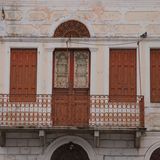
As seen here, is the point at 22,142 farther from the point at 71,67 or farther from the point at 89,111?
the point at 71,67

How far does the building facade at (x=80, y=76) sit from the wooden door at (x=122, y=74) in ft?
0.11

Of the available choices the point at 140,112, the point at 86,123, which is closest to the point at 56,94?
the point at 86,123

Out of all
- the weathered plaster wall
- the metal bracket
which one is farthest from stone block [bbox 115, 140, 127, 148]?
the weathered plaster wall

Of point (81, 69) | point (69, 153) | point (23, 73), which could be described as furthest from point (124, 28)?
point (69, 153)

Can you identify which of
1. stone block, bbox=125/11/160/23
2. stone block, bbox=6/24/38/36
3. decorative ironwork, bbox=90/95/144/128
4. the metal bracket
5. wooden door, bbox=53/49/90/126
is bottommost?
the metal bracket

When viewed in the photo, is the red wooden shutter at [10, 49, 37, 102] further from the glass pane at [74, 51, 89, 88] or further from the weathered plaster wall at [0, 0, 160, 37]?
the glass pane at [74, 51, 89, 88]

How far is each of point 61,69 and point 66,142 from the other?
2403 millimetres

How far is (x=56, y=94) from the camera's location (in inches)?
746

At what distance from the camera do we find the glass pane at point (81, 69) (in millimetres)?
19172

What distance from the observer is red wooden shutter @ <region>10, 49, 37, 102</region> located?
62.4 feet

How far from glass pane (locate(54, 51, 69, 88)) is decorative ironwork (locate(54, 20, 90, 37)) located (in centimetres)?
62

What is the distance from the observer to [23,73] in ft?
62.7

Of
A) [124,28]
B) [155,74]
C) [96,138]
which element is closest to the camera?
[96,138]

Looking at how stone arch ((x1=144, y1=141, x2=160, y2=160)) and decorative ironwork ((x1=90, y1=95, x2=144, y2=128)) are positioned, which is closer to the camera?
decorative ironwork ((x1=90, y1=95, x2=144, y2=128))
